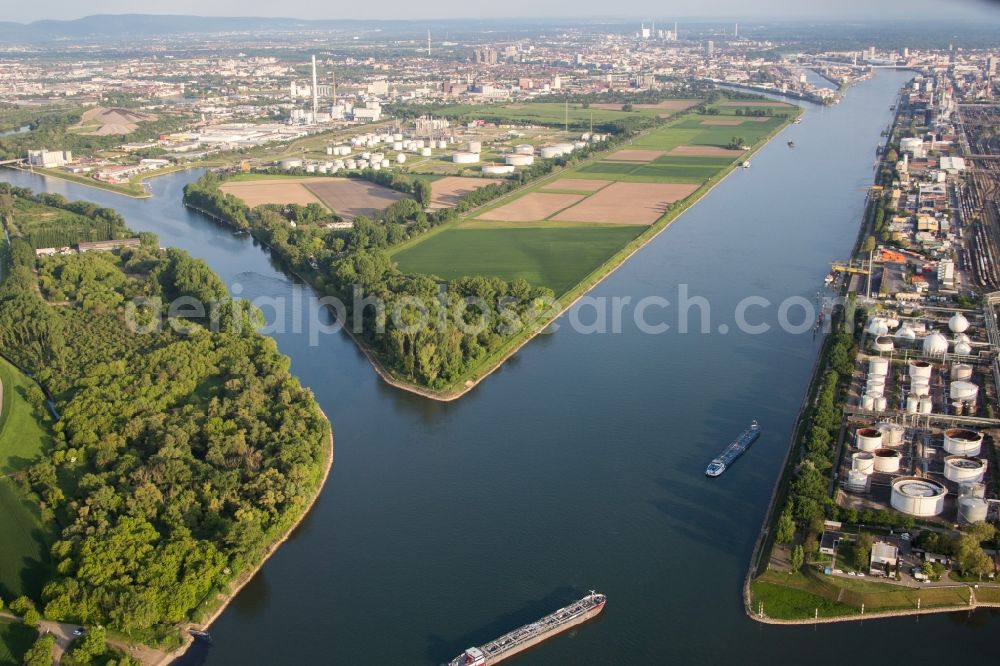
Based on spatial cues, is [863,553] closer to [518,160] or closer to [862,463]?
[862,463]

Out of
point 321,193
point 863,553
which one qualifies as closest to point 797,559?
point 863,553

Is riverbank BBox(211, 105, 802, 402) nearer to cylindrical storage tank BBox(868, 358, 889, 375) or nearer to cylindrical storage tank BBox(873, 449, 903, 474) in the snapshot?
cylindrical storage tank BBox(868, 358, 889, 375)

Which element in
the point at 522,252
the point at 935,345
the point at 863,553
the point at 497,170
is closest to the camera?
the point at 863,553

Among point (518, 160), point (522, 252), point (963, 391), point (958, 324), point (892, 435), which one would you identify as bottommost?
point (892, 435)

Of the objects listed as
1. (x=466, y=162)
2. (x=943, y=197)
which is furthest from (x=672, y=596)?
(x=466, y=162)

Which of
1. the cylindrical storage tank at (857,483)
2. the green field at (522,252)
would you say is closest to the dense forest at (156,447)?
the green field at (522,252)

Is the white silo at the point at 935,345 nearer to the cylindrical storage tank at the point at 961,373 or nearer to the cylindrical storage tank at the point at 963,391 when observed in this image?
the cylindrical storage tank at the point at 961,373

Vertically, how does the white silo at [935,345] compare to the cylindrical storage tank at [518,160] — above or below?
below
